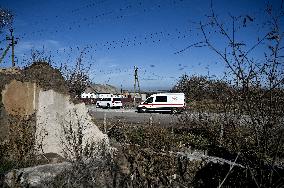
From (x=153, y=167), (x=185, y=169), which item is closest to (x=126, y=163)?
(x=153, y=167)

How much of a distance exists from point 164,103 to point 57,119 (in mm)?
19152

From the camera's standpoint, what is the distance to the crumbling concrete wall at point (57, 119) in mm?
8305

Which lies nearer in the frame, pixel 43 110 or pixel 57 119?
pixel 43 110

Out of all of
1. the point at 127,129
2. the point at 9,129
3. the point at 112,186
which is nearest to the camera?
the point at 112,186

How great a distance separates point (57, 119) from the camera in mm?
8672

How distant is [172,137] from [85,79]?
39.5m

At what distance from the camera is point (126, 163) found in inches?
288

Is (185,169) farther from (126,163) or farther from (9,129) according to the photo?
(9,129)

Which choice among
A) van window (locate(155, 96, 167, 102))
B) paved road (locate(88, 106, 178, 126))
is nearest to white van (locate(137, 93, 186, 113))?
van window (locate(155, 96, 167, 102))

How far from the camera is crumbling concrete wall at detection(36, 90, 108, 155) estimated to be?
8.30 metres

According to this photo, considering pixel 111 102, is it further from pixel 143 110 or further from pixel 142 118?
pixel 142 118

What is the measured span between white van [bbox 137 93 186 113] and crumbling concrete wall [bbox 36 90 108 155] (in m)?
17.8

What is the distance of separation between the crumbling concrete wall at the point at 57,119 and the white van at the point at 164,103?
1781 cm

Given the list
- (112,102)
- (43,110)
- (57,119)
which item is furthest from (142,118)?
(112,102)
